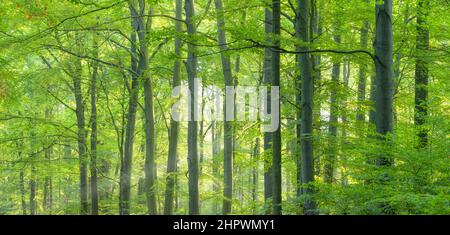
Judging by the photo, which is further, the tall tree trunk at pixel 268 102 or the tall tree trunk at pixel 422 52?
the tall tree trunk at pixel 422 52

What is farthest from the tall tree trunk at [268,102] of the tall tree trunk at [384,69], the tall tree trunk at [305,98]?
the tall tree trunk at [384,69]

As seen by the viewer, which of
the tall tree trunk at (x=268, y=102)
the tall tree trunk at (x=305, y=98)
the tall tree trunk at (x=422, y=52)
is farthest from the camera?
the tall tree trunk at (x=422, y=52)

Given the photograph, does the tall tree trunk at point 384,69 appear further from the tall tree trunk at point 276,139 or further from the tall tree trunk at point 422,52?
the tall tree trunk at point 422,52

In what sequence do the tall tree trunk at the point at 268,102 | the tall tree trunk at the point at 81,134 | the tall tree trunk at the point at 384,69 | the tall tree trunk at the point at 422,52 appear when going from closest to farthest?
the tall tree trunk at the point at 384,69, the tall tree trunk at the point at 268,102, the tall tree trunk at the point at 422,52, the tall tree trunk at the point at 81,134

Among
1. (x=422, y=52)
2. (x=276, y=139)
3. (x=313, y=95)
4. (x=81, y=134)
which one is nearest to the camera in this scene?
(x=276, y=139)

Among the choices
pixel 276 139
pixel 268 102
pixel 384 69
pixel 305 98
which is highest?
pixel 384 69

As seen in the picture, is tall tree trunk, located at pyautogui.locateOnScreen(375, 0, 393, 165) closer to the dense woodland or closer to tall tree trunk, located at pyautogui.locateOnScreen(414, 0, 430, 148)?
the dense woodland

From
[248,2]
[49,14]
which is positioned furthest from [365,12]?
[49,14]

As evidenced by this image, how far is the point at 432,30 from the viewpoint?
12.1m

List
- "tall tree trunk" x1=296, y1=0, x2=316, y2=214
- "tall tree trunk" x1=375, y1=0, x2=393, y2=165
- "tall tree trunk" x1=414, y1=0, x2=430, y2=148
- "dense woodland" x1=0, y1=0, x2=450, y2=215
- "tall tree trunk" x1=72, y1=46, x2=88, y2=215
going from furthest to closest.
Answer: "tall tree trunk" x1=72, y1=46, x2=88, y2=215
"tall tree trunk" x1=414, y1=0, x2=430, y2=148
"tall tree trunk" x1=296, y1=0, x2=316, y2=214
"tall tree trunk" x1=375, y1=0, x2=393, y2=165
"dense woodland" x1=0, y1=0, x2=450, y2=215

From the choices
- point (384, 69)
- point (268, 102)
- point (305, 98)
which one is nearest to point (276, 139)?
point (305, 98)

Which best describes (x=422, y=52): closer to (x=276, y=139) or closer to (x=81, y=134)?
(x=276, y=139)

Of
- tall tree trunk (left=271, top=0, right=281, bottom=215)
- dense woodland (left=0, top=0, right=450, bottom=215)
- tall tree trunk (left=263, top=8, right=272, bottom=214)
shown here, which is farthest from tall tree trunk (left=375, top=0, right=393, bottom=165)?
tall tree trunk (left=263, top=8, right=272, bottom=214)
